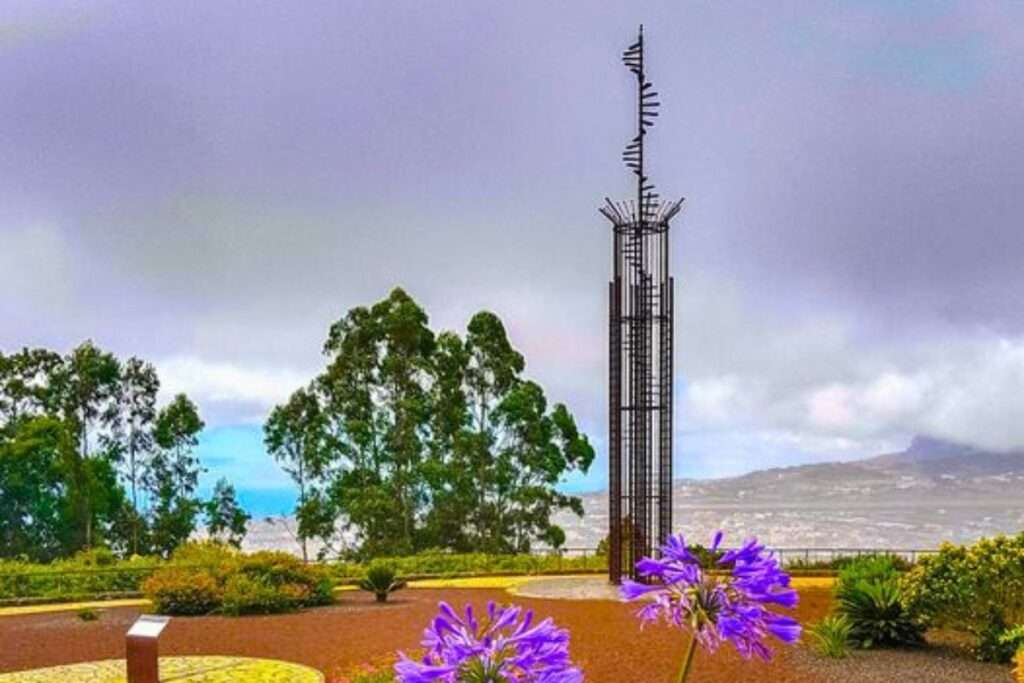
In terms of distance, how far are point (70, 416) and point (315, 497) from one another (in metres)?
7.29

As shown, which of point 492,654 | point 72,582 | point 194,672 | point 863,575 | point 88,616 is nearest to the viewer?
point 492,654

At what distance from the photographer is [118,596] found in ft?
62.5

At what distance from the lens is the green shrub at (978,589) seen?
9.86m

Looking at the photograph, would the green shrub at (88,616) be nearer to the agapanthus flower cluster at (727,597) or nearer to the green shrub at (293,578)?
the green shrub at (293,578)

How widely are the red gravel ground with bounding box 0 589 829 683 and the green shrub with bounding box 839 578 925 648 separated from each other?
820mm

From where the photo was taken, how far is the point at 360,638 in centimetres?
1188

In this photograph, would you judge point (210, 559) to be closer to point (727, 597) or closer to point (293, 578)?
point (293, 578)

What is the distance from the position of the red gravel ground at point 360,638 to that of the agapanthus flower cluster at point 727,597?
7631 mm

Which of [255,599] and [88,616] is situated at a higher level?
[255,599]

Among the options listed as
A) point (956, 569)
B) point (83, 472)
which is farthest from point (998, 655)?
point (83, 472)

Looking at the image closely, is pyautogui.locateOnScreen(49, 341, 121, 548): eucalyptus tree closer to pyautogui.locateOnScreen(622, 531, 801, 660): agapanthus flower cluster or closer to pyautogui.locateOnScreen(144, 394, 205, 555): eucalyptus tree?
pyautogui.locateOnScreen(144, 394, 205, 555): eucalyptus tree

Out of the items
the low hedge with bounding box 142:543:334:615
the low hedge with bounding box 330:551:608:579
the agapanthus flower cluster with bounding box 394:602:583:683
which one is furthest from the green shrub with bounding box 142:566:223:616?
the agapanthus flower cluster with bounding box 394:602:583:683

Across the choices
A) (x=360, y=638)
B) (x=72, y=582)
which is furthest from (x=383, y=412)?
(x=360, y=638)

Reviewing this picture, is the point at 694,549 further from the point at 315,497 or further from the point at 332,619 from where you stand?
the point at 315,497
